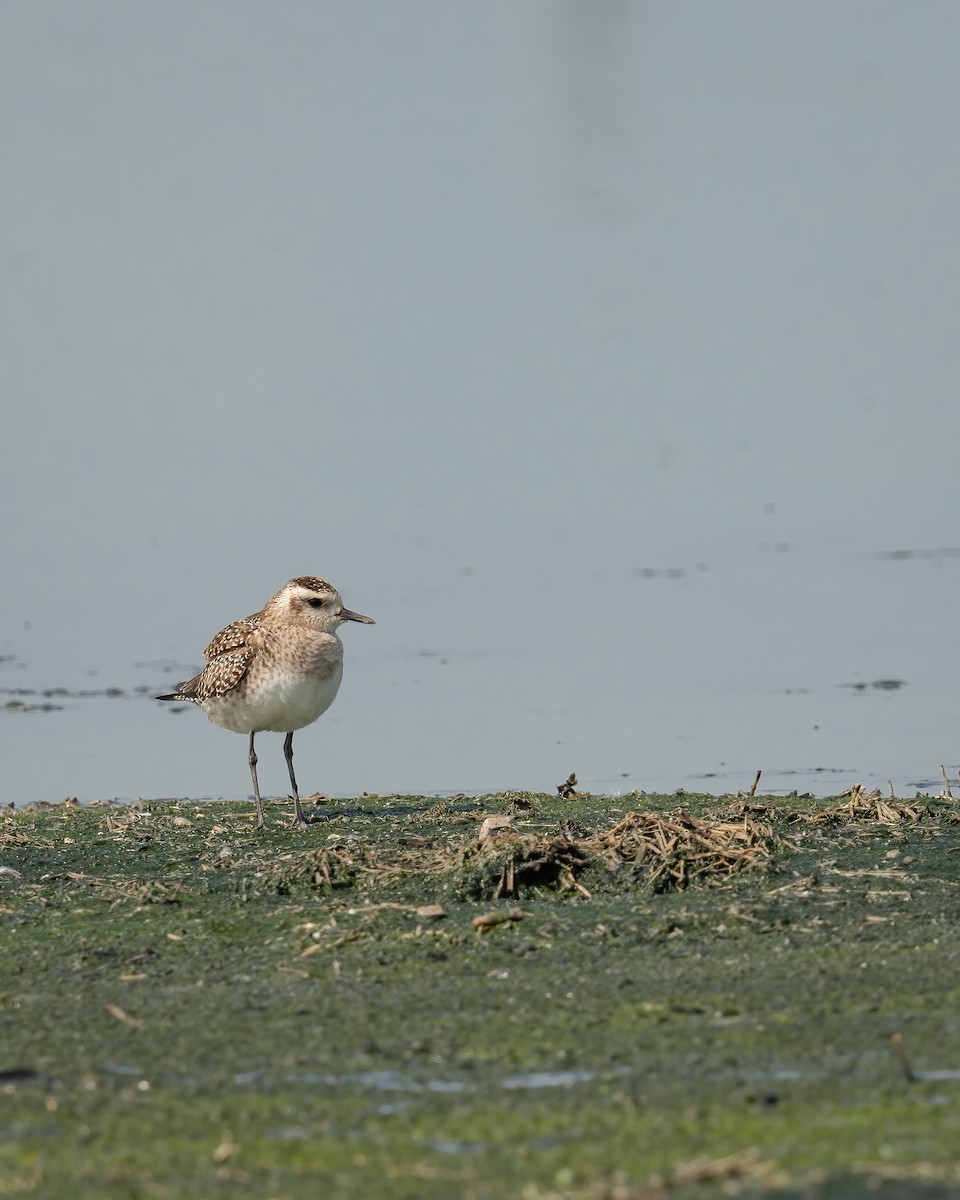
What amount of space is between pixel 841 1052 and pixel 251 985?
1972 mm

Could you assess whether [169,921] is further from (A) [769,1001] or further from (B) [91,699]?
(B) [91,699]

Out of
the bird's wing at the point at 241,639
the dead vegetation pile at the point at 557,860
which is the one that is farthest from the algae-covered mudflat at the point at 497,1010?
the bird's wing at the point at 241,639

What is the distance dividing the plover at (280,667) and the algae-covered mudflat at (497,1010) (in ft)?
5.53

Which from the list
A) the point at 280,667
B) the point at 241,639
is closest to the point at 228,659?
the point at 241,639

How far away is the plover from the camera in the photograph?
1041 cm

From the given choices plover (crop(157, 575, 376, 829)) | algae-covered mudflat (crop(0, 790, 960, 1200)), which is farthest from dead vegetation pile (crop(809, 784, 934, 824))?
plover (crop(157, 575, 376, 829))

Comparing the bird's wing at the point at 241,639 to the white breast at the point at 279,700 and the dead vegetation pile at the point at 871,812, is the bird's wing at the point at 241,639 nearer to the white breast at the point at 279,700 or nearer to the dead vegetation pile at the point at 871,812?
the white breast at the point at 279,700

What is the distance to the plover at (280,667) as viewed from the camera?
10.4 metres

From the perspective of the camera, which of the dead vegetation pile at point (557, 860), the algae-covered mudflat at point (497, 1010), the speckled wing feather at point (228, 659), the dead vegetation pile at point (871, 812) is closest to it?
the algae-covered mudflat at point (497, 1010)

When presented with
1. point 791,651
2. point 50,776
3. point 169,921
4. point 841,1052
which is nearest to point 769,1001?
point 841,1052

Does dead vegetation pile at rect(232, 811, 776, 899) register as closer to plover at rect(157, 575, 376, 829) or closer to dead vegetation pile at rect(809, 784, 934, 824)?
dead vegetation pile at rect(809, 784, 934, 824)

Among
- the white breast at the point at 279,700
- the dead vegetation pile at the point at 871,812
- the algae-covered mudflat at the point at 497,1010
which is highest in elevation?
the white breast at the point at 279,700

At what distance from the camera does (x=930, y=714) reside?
40.9ft

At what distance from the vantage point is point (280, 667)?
10406 mm
